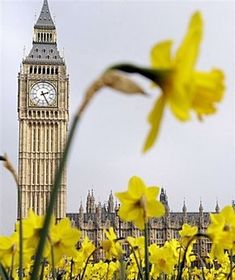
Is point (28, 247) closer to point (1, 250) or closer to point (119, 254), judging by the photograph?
point (1, 250)

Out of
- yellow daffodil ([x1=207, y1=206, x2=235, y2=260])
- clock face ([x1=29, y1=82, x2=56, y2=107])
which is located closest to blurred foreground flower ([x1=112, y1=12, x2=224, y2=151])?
yellow daffodil ([x1=207, y1=206, x2=235, y2=260])

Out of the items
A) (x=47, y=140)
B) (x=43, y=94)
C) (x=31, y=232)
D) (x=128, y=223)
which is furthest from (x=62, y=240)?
(x=43, y=94)

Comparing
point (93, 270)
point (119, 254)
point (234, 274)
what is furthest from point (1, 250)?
point (93, 270)

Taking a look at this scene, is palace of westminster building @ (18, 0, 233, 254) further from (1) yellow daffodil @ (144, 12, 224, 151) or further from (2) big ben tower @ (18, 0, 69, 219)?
(1) yellow daffodil @ (144, 12, 224, 151)

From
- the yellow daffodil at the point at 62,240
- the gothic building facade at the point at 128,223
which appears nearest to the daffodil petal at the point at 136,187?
A: the yellow daffodil at the point at 62,240

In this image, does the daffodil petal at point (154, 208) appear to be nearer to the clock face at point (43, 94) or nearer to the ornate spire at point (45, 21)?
the clock face at point (43, 94)

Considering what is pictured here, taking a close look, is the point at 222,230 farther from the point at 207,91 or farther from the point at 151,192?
the point at 207,91
